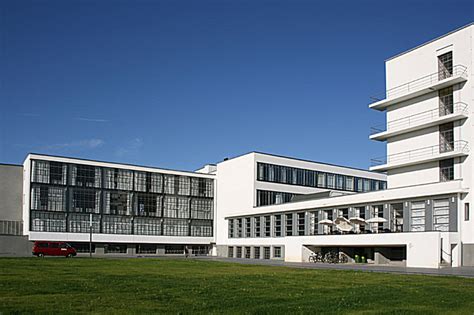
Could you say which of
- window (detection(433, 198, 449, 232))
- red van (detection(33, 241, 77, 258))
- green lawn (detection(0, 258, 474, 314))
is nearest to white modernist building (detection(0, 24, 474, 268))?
window (detection(433, 198, 449, 232))

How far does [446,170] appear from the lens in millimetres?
48281

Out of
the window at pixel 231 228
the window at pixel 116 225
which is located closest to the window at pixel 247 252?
the window at pixel 231 228

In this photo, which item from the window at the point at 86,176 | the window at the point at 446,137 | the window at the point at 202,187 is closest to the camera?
the window at the point at 446,137

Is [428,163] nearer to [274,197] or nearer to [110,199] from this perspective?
[274,197]

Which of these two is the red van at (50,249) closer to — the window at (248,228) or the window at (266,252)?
the window at (266,252)

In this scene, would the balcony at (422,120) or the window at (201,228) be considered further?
the window at (201,228)

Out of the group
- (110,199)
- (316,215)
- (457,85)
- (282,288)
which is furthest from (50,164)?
(282,288)

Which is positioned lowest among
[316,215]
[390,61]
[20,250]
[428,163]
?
[20,250]

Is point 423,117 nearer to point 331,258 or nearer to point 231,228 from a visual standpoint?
point 331,258

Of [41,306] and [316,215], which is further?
[316,215]

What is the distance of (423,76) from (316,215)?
18.9 metres

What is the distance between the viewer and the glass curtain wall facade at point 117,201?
73750mm

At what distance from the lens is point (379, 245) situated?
159 feet

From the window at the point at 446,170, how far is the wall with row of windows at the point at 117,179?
45682 millimetres
